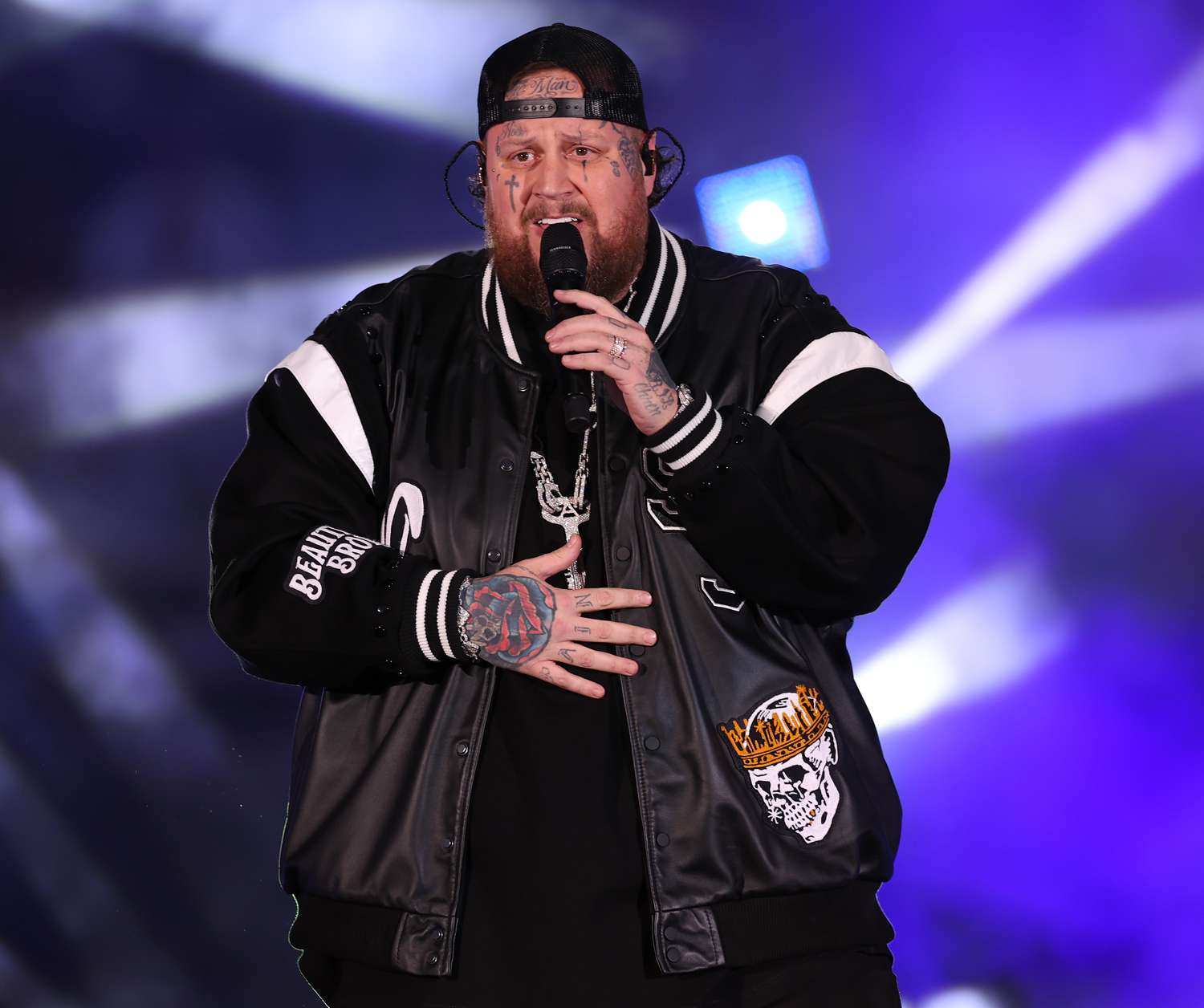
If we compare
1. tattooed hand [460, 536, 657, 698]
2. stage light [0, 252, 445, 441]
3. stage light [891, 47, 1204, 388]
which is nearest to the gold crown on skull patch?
tattooed hand [460, 536, 657, 698]

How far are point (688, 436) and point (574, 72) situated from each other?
2.45ft

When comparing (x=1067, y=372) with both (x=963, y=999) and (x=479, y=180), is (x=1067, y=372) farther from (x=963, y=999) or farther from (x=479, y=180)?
(x=479, y=180)

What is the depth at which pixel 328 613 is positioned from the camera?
2008mm

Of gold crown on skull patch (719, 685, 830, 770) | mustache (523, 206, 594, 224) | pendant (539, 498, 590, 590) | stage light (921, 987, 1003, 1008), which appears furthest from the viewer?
stage light (921, 987, 1003, 1008)

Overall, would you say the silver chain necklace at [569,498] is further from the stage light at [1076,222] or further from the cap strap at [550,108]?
the stage light at [1076,222]

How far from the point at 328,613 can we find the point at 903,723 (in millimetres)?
2042

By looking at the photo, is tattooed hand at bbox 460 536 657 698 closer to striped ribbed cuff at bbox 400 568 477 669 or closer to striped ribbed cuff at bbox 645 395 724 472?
striped ribbed cuff at bbox 400 568 477 669

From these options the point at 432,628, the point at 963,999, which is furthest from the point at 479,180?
the point at 963,999

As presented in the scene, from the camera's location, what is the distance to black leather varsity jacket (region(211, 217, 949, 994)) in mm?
1963

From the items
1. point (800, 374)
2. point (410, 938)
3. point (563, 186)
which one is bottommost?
point (410, 938)

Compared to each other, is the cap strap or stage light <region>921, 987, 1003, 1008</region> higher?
the cap strap

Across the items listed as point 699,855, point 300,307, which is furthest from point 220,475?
point 699,855

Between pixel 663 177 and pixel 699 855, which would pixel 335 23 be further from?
pixel 699 855

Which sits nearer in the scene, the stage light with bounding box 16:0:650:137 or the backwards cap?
the backwards cap
